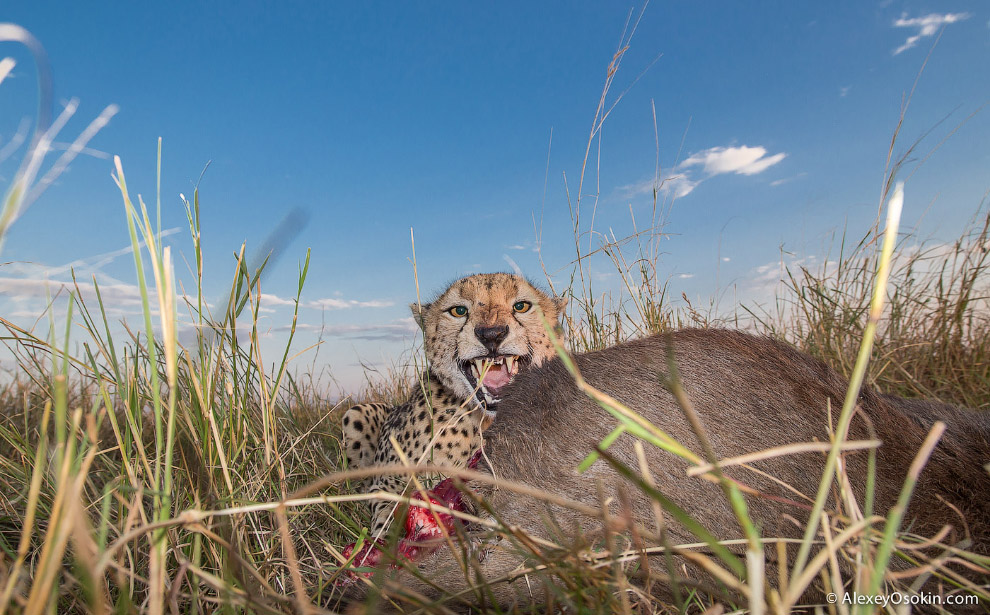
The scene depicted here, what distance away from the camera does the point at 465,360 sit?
305cm

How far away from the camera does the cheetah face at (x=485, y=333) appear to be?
2971mm

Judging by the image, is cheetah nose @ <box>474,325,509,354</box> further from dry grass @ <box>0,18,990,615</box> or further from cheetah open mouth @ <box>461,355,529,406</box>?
dry grass @ <box>0,18,990,615</box>

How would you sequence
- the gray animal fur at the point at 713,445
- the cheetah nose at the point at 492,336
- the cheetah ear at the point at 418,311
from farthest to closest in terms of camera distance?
the cheetah ear at the point at 418,311
the cheetah nose at the point at 492,336
the gray animal fur at the point at 713,445

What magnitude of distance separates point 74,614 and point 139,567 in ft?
0.65

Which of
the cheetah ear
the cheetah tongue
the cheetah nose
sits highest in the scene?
the cheetah ear

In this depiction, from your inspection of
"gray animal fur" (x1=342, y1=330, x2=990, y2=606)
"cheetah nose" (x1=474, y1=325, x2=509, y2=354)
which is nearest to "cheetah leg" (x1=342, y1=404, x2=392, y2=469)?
"cheetah nose" (x1=474, y1=325, x2=509, y2=354)

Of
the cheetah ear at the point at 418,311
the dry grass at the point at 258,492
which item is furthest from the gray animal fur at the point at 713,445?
the cheetah ear at the point at 418,311

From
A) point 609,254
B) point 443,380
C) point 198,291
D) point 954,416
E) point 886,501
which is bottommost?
point 886,501

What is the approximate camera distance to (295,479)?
3117mm

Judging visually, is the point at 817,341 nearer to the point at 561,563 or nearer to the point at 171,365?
the point at 561,563

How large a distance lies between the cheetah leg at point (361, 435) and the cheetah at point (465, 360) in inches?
2.4

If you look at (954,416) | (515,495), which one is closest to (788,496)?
(515,495)

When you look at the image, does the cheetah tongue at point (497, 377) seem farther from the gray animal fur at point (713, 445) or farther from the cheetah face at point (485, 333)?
the gray animal fur at point (713, 445)

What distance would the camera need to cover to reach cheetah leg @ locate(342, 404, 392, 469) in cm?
362
